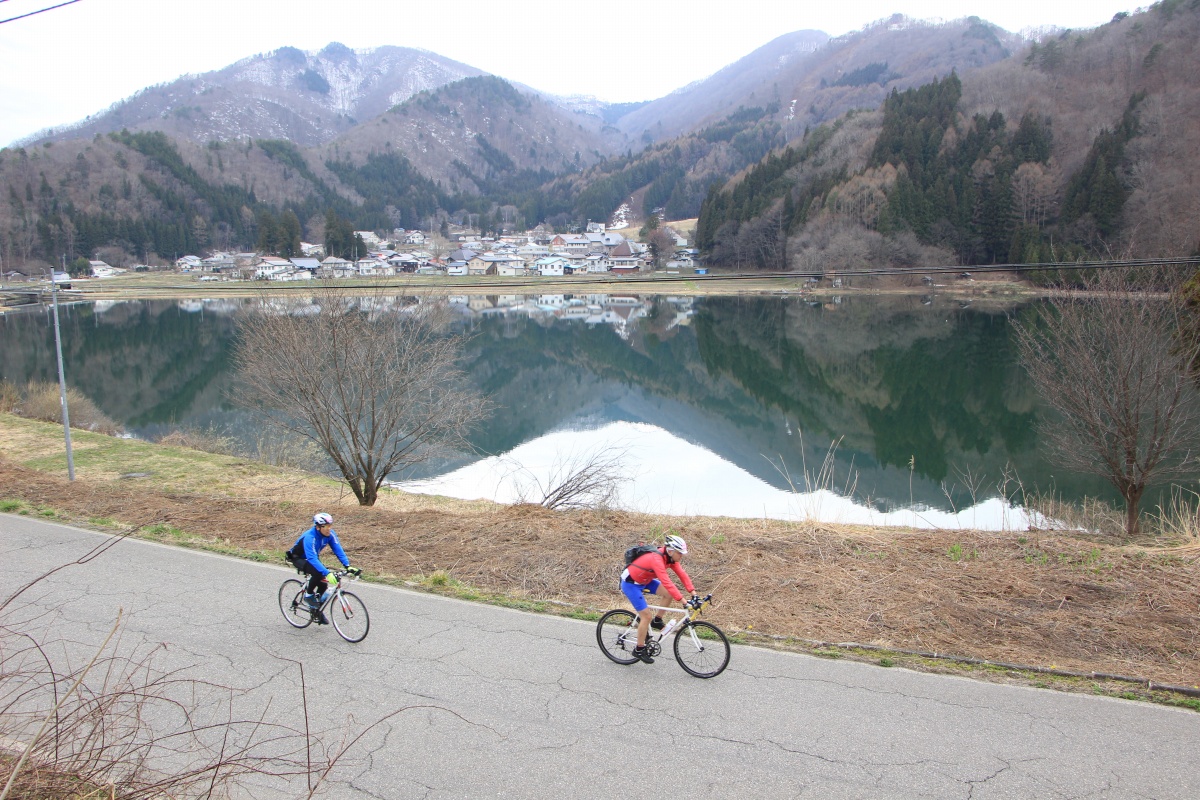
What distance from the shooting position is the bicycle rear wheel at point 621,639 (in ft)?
22.8

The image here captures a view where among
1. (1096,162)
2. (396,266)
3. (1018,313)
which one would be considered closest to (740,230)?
(1096,162)

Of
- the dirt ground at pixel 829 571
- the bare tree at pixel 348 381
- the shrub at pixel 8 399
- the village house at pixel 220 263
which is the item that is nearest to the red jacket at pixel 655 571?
the dirt ground at pixel 829 571

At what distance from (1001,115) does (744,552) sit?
101527 mm

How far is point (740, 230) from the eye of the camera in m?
101

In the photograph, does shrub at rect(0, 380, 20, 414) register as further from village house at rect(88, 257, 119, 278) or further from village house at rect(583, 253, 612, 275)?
village house at rect(583, 253, 612, 275)

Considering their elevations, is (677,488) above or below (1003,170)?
below

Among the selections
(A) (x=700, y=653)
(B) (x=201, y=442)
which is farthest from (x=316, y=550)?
(B) (x=201, y=442)

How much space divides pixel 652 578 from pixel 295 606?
402 cm

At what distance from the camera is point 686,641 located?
6.77 m

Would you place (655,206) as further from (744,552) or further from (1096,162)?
(744,552)

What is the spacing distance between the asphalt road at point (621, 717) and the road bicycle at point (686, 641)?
13cm

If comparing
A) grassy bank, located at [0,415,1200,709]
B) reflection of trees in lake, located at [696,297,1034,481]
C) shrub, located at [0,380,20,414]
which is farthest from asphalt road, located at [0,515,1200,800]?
shrub, located at [0,380,20,414]

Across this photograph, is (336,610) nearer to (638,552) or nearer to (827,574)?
(638,552)

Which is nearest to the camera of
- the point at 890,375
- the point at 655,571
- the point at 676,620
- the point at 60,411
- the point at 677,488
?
the point at 655,571
